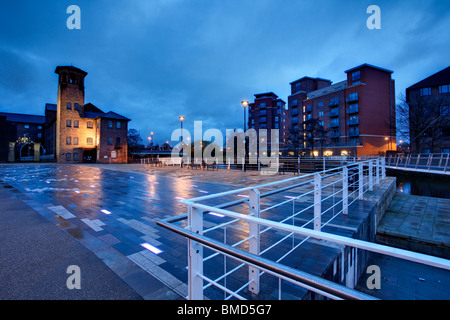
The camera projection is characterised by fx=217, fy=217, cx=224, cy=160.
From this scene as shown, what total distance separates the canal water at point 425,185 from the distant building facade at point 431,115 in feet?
33.8

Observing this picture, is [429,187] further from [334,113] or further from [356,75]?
[356,75]

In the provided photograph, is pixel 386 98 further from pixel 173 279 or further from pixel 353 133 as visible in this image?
pixel 173 279

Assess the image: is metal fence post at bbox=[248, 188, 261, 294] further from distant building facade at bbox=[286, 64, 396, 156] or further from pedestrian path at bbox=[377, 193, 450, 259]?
distant building facade at bbox=[286, 64, 396, 156]

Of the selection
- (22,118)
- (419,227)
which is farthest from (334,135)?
(22,118)

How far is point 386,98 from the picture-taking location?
47.9 metres

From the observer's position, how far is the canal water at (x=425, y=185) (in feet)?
51.7

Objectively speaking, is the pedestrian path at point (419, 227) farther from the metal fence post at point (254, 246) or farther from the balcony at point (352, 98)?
the balcony at point (352, 98)

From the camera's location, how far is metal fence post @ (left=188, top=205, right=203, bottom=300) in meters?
1.96

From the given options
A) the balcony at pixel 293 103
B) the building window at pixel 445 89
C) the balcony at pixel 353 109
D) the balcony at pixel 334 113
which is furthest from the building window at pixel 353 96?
the balcony at pixel 293 103

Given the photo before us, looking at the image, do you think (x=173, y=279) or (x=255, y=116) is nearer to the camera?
(x=173, y=279)

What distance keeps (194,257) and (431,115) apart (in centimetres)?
4266
